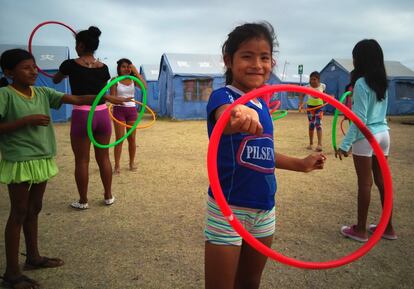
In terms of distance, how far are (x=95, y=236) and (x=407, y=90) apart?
2440 cm

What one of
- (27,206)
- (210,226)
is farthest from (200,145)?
(210,226)

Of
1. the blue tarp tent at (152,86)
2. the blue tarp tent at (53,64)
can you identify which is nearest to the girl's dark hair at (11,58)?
the blue tarp tent at (53,64)

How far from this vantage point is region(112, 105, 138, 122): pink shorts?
241 inches

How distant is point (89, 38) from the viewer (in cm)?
399

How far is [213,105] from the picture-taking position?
168cm

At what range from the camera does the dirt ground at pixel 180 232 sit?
2.81 metres

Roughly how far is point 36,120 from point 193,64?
1851 cm

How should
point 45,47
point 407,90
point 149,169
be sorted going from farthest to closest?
1. point 407,90
2. point 45,47
3. point 149,169

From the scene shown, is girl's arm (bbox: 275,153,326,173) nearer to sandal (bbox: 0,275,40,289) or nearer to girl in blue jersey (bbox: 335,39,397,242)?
girl in blue jersey (bbox: 335,39,397,242)

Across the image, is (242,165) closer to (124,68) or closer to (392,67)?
(124,68)

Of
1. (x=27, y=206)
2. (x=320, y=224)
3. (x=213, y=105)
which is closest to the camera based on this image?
(x=213, y=105)

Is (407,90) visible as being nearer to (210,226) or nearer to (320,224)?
(320,224)

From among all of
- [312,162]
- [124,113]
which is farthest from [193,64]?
[312,162]

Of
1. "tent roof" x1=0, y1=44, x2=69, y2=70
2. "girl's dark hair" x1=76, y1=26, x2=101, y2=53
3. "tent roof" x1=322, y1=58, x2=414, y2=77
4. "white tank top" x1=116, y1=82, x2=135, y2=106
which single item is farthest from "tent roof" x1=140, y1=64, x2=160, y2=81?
"girl's dark hair" x1=76, y1=26, x2=101, y2=53
